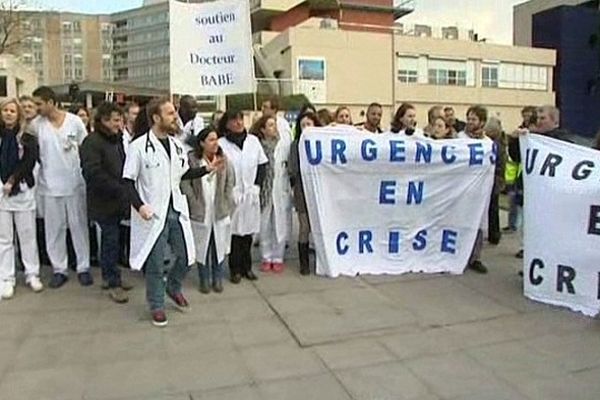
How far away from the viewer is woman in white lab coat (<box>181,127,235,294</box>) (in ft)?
19.9

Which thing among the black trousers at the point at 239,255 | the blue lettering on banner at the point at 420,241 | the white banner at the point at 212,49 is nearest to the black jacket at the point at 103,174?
the black trousers at the point at 239,255

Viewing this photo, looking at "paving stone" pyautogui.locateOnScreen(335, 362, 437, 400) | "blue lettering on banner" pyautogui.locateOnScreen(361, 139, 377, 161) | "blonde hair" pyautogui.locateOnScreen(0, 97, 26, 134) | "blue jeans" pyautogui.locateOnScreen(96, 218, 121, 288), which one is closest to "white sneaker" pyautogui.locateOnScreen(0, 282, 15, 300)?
"blue jeans" pyautogui.locateOnScreen(96, 218, 121, 288)

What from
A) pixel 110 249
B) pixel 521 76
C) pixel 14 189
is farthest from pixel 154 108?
pixel 521 76

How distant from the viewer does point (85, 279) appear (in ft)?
22.2

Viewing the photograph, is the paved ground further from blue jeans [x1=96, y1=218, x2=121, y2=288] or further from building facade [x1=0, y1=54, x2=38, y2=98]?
building facade [x1=0, y1=54, x2=38, y2=98]

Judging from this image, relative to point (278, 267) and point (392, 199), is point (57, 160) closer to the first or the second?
point (278, 267)

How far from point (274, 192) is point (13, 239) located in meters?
2.69

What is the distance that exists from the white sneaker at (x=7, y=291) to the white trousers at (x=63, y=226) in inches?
18.4

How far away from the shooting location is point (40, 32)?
2178 inches

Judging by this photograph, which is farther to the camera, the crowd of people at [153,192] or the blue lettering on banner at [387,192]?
the blue lettering on banner at [387,192]

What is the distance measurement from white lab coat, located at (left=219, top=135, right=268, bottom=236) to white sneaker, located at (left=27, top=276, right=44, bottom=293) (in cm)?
200

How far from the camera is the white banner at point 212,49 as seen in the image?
7.97 m

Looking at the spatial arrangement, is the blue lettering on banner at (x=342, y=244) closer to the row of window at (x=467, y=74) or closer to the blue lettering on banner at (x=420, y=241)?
the blue lettering on banner at (x=420, y=241)

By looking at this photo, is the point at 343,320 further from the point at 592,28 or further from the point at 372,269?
the point at 592,28
